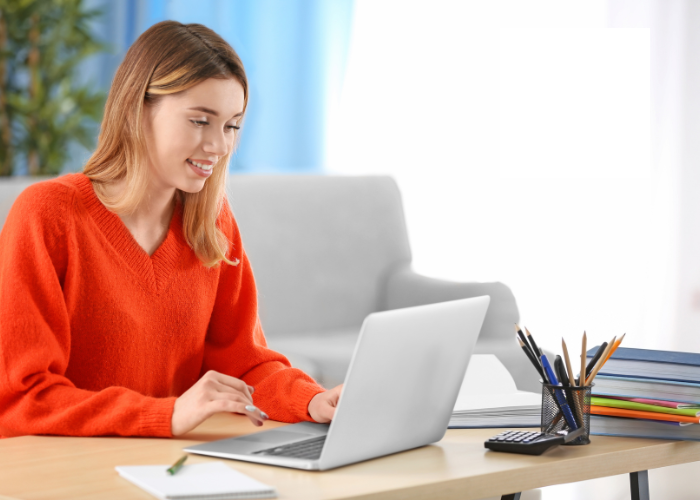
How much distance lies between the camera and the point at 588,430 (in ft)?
3.46

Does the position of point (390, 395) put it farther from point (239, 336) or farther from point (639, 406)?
point (239, 336)

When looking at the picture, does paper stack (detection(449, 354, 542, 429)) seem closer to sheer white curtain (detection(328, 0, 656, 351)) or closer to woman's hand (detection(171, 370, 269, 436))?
woman's hand (detection(171, 370, 269, 436))

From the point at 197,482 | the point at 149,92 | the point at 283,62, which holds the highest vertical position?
the point at 283,62

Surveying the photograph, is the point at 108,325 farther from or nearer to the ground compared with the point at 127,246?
nearer to the ground

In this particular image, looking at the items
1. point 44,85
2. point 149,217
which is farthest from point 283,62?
point 149,217

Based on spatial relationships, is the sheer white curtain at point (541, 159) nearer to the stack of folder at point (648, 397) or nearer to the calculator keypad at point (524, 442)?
the stack of folder at point (648, 397)

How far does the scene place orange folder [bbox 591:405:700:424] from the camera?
106cm

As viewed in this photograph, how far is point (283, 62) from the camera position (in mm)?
3797

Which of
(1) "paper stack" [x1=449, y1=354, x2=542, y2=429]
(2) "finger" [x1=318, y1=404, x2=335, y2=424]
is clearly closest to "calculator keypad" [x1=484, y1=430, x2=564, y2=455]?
(1) "paper stack" [x1=449, y1=354, x2=542, y2=429]

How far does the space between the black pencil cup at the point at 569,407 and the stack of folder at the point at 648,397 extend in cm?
5

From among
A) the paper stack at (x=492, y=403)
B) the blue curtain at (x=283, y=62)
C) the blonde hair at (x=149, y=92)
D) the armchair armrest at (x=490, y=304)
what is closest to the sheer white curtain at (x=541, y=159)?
the blue curtain at (x=283, y=62)

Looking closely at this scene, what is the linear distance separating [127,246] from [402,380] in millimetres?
522

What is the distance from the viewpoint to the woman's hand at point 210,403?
3.38 feet

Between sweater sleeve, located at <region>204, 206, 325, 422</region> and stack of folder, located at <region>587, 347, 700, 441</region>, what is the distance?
41 cm
